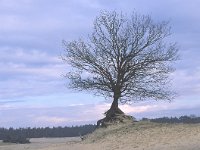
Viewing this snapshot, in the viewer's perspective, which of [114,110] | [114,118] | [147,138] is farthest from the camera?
[114,110]

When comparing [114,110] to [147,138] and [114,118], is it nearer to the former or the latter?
[114,118]

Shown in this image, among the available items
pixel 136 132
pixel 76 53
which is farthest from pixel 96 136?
pixel 76 53

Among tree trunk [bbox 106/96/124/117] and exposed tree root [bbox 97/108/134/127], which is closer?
exposed tree root [bbox 97/108/134/127]

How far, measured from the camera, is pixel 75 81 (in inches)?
1687

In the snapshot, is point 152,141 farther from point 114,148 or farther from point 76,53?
point 76,53

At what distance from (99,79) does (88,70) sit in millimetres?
1142

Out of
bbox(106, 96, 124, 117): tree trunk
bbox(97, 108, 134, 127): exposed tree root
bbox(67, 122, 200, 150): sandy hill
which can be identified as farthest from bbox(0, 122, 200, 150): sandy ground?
bbox(106, 96, 124, 117): tree trunk

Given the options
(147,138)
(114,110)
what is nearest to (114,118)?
(114,110)

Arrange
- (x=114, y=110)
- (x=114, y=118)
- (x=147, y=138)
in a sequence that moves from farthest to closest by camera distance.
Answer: (x=114, y=110) < (x=114, y=118) < (x=147, y=138)

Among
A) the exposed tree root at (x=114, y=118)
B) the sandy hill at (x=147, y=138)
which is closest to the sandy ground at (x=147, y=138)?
the sandy hill at (x=147, y=138)

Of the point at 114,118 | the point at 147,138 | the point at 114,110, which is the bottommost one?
the point at 147,138

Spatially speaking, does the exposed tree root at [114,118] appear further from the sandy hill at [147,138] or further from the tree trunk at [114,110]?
the sandy hill at [147,138]

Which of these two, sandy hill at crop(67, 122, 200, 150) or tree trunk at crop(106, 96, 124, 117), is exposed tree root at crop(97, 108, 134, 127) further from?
sandy hill at crop(67, 122, 200, 150)

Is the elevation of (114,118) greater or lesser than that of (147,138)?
greater
